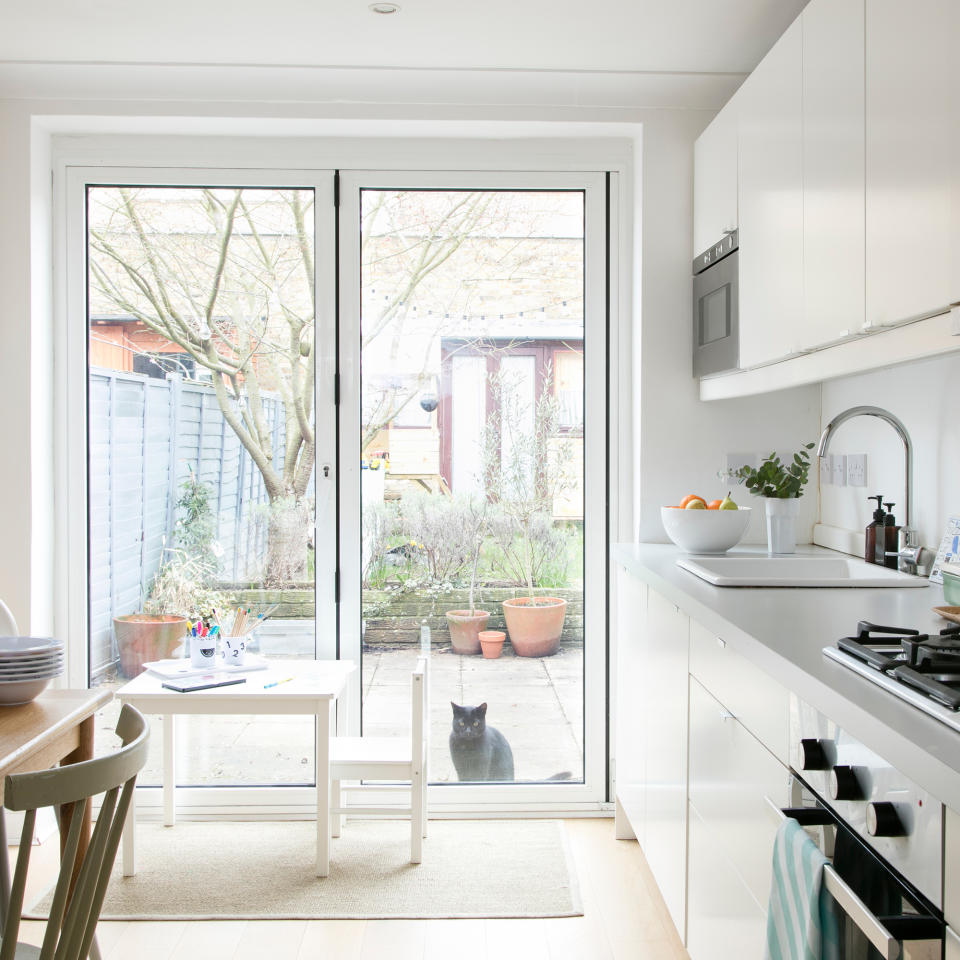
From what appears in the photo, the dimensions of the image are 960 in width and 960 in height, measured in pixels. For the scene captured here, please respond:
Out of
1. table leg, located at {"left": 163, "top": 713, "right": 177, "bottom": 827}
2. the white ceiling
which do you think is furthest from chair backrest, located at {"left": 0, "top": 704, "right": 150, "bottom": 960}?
the white ceiling

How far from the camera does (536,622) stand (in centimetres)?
338

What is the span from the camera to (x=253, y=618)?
131 inches

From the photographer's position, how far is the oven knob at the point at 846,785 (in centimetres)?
124

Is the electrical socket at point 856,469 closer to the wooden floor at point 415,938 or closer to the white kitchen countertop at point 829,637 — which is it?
the white kitchen countertop at point 829,637

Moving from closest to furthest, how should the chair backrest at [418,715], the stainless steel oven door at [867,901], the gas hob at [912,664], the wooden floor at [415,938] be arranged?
the stainless steel oven door at [867,901], the gas hob at [912,664], the wooden floor at [415,938], the chair backrest at [418,715]

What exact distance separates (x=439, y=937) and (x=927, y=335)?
6.42 feet

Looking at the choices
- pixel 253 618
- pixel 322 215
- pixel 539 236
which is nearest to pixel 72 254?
pixel 322 215

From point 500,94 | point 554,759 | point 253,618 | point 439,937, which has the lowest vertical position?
point 439,937

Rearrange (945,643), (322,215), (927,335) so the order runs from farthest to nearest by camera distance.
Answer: (322,215) < (927,335) < (945,643)

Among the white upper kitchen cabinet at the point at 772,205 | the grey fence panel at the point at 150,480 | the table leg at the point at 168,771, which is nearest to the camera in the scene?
the white upper kitchen cabinet at the point at 772,205

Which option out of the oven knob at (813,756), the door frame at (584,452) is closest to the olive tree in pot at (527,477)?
the door frame at (584,452)

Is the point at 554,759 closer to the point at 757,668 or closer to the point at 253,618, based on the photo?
the point at 253,618

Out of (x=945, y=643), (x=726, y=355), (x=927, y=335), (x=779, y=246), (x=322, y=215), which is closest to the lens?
(x=945, y=643)

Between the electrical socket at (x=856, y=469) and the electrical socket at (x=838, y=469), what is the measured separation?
3cm
